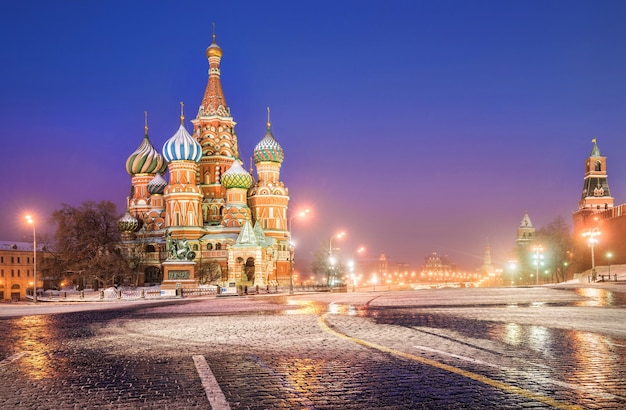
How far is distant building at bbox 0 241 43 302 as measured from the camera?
96625mm

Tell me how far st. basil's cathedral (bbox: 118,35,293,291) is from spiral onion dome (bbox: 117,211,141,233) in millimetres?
127

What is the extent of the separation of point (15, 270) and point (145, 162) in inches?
1377

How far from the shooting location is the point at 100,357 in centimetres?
1023

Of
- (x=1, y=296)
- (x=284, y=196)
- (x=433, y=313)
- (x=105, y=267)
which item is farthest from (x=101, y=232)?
(x=433, y=313)

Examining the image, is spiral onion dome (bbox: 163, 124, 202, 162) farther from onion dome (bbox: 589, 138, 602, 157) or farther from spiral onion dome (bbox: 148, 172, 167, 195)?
onion dome (bbox: 589, 138, 602, 157)

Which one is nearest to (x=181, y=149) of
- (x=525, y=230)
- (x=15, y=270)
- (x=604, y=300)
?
(x=15, y=270)

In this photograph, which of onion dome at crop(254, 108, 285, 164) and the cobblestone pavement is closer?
the cobblestone pavement

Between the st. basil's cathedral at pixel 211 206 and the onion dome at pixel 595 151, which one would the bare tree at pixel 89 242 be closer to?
the st. basil's cathedral at pixel 211 206

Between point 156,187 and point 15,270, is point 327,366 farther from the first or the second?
point 15,270

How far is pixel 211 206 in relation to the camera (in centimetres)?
7956

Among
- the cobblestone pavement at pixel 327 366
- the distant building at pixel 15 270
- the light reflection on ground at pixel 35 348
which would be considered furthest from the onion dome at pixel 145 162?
the cobblestone pavement at pixel 327 366

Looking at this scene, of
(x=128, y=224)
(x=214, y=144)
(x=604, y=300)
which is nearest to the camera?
(x=604, y=300)

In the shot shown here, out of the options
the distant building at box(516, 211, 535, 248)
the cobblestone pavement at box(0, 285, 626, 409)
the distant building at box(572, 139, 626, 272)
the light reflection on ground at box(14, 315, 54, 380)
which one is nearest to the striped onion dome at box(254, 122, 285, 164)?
the distant building at box(572, 139, 626, 272)

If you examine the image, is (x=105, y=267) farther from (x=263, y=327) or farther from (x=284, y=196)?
(x=263, y=327)
